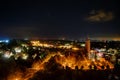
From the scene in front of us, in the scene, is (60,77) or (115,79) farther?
(60,77)

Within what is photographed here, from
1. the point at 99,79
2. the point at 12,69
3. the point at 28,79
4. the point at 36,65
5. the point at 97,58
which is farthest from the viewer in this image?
the point at 97,58

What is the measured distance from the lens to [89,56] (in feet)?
137

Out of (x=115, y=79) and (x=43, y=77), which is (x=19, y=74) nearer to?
(x=43, y=77)

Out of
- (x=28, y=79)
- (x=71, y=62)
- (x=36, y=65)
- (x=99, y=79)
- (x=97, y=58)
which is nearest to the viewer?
(x=99, y=79)

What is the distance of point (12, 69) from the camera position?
21438 millimetres

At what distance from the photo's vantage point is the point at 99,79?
739 inches

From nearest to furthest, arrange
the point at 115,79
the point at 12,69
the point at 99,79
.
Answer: the point at 115,79, the point at 99,79, the point at 12,69

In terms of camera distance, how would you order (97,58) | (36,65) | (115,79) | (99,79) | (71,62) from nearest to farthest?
(115,79) → (99,79) → (36,65) → (71,62) → (97,58)

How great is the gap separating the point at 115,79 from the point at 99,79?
222 centimetres

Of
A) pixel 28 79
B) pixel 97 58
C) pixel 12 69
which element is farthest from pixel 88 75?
pixel 97 58

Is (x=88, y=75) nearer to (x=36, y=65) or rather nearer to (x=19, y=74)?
(x=19, y=74)

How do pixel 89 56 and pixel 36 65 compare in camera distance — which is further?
pixel 89 56

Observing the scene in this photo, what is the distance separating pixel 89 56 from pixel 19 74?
2252cm

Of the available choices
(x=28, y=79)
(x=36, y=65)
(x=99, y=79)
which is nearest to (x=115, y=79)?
(x=99, y=79)
